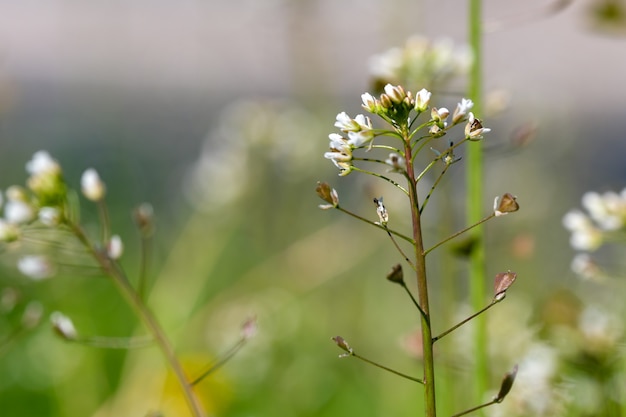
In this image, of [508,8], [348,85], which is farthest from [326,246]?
[508,8]

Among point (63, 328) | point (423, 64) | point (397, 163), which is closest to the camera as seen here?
point (397, 163)

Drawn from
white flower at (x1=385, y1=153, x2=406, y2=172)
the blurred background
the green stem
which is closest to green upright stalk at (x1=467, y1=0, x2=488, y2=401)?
the blurred background

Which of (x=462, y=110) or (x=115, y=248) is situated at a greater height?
(x=462, y=110)

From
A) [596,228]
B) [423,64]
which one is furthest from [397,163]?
[423,64]

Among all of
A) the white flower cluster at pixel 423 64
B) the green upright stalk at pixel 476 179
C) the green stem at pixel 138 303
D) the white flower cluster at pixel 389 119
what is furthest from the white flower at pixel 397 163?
the white flower cluster at pixel 423 64

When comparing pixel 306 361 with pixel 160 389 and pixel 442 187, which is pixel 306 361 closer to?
pixel 160 389

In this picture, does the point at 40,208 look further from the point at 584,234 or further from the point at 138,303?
the point at 584,234
